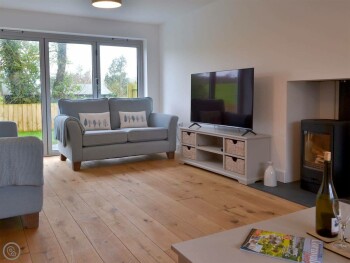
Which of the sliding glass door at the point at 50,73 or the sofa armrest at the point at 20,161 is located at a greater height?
the sliding glass door at the point at 50,73

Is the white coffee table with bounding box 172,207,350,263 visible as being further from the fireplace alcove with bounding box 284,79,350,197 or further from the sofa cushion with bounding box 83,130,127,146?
the sofa cushion with bounding box 83,130,127,146

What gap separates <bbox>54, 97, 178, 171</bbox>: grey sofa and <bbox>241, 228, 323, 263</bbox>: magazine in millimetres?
3632

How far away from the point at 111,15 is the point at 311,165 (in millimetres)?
3881

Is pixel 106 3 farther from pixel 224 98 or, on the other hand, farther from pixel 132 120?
pixel 132 120

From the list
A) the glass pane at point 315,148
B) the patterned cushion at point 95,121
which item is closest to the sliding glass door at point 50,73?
the patterned cushion at point 95,121

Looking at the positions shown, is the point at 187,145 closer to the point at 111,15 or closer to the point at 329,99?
the point at 329,99

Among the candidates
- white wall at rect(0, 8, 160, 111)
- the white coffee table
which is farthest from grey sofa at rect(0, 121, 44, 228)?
white wall at rect(0, 8, 160, 111)

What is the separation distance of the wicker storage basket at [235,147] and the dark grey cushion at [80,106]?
7.43 feet

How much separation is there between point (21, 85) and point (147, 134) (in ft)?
7.30

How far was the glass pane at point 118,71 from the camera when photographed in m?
6.03

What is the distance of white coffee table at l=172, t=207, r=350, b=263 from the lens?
3.49ft

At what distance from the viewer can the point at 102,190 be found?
143 inches

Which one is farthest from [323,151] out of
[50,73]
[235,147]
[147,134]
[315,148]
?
[50,73]

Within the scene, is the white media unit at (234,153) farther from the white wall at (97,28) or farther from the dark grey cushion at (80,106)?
the white wall at (97,28)
